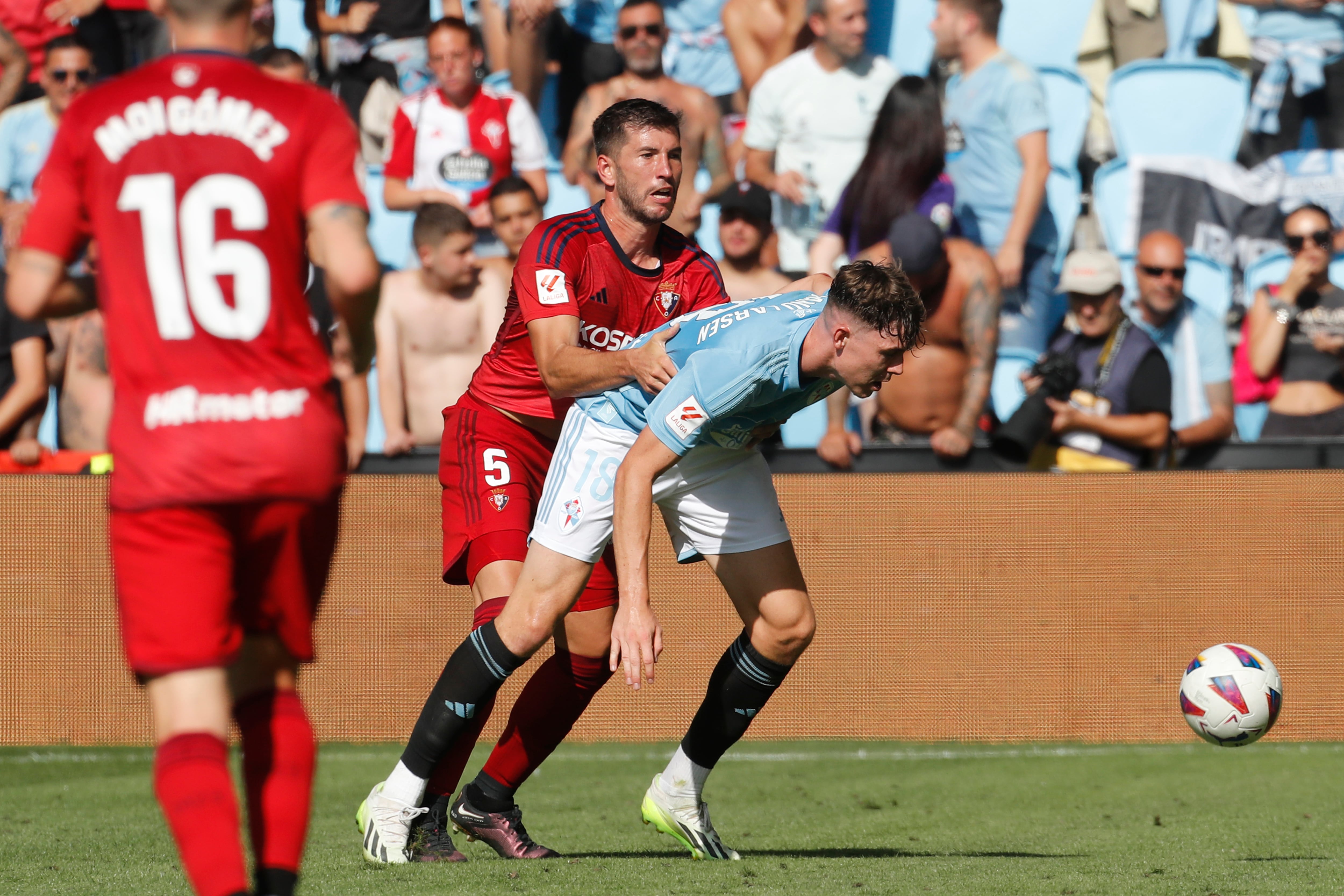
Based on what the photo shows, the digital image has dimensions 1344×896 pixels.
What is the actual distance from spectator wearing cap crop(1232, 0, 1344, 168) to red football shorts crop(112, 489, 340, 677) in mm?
8236

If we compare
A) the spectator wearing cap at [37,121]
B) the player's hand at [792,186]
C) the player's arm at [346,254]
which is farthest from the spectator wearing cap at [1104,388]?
the spectator wearing cap at [37,121]

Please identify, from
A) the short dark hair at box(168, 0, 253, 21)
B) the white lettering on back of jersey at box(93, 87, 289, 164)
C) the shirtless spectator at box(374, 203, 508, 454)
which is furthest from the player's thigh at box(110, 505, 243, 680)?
the shirtless spectator at box(374, 203, 508, 454)

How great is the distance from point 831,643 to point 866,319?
4355 millimetres

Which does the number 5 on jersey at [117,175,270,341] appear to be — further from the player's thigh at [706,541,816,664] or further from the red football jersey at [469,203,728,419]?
the player's thigh at [706,541,816,664]

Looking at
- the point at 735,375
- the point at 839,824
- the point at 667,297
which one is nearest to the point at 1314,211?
the point at 839,824

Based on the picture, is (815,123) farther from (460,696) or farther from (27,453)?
(460,696)

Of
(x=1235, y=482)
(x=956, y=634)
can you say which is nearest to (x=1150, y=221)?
(x=1235, y=482)

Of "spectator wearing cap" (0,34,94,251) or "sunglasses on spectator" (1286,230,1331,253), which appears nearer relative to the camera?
"sunglasses on spectator" (1286,230,1331,253)

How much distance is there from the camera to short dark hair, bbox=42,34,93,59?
31.1ft

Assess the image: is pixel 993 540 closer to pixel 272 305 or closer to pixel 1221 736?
pixel 1221 736

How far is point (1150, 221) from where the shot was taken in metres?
9.52

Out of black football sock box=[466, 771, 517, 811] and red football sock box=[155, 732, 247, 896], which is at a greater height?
red football sock box=[155, 732, 247, 896]

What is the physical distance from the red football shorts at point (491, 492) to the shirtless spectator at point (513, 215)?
357 centimetres

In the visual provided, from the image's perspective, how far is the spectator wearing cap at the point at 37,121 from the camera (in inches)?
371
